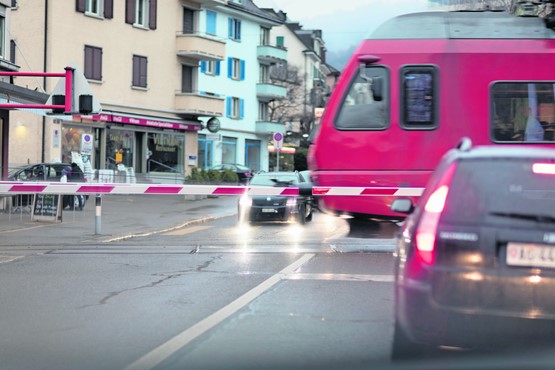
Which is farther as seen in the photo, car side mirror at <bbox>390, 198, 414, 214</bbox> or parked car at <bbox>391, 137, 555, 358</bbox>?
car side mirror at <bbox>390, 198, 414, 214</bbox>

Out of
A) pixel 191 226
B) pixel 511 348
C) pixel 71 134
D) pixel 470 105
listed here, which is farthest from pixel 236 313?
pixel 71 134

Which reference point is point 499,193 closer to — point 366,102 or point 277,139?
point 366,102

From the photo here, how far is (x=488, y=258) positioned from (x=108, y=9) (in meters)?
36.0

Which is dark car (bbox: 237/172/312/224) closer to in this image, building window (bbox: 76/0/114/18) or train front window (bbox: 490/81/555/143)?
train front window (bbox: 490/81/555/143)

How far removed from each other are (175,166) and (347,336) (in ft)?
123

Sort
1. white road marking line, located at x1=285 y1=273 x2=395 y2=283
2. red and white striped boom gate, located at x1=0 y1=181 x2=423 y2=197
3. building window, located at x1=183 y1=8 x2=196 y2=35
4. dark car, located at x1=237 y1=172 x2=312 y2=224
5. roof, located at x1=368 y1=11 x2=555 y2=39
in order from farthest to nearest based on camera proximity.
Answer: building window, located at x1=183 y1=8 x2=196 y2=35
dark car, located at x1=237 y1=172 x2=312 y2=224
red and white striped boom gate, located at x1=0 y1=181 x2=423 y2=197
roof, located at x1=368 y1=11 x2=555 y2=39
white road marking line, located at x1=285 y1=273 x2=395 y2=283

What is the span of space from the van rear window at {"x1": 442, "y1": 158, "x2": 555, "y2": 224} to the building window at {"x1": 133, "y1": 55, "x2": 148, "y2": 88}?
36366 millimetres

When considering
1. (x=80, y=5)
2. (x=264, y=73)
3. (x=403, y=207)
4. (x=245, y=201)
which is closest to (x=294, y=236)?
(x=245, y=201)

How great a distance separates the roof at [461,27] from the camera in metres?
11.9

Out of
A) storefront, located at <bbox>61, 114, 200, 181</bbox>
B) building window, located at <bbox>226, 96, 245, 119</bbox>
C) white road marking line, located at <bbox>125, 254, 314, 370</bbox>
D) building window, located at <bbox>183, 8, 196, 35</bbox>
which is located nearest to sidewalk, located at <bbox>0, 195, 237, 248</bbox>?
storefront, located at <bbox>61, 114, 200, 181</bbox>

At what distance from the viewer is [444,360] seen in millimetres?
5641

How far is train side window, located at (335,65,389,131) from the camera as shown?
1188cm

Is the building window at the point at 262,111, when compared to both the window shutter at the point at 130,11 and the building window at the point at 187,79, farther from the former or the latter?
the window shutter at the point at 130,11

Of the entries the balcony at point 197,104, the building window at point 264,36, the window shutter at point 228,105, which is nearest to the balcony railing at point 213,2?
the balcony at point 197,104
